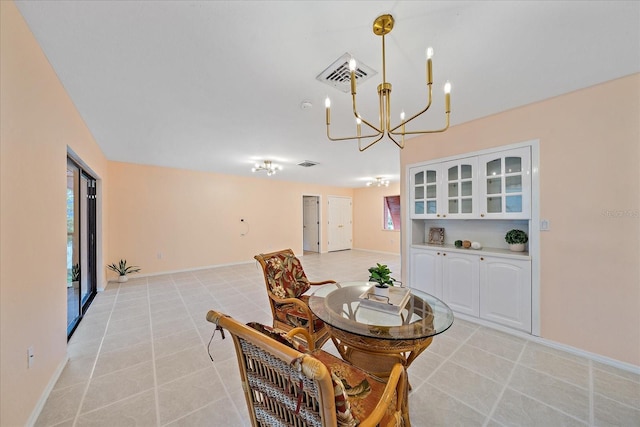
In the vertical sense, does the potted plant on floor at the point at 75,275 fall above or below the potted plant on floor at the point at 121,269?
above

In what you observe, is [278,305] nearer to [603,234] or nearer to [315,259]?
[603,234]

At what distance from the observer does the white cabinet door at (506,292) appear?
96.2 inches

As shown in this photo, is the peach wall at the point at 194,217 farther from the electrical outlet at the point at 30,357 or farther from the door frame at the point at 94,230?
the electrical outlet at the point at 30,357

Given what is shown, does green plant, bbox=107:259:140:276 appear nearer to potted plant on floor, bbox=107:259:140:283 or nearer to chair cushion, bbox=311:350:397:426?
potted plant on floor, bbox=107:259:140:283

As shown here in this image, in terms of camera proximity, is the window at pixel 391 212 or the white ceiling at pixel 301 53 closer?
the white ceiling at pixel 301 53

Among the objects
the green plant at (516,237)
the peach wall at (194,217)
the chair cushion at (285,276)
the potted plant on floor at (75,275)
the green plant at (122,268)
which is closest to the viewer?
the chair cushion at (285,276)

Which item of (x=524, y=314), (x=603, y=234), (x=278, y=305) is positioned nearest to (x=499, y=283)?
(x=524, y=314)

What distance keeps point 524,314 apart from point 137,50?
4069 mm

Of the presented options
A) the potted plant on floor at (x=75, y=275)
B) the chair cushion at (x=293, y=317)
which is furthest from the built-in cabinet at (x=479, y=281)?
the potted plant on floor at (x=75, y=275)

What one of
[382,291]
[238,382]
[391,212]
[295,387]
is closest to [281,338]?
[295,387]

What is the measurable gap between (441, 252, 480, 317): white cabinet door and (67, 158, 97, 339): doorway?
14.1 feet

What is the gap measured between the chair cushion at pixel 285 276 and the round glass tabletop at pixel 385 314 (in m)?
0.39

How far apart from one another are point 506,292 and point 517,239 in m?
0.59

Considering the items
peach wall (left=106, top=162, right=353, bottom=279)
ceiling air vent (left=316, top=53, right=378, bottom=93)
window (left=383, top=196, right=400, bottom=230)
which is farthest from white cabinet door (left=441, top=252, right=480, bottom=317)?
peach wall (left=106, top=162, right=353, bottom=279)
